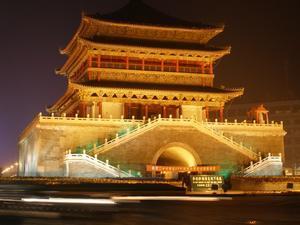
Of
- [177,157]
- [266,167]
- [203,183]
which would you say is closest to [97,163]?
[177,157]

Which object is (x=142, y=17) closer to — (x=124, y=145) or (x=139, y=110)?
(x=139, y=110)

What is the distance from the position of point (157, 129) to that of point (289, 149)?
50158 mm

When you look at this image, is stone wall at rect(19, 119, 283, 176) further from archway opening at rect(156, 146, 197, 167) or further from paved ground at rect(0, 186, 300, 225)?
paved ground at rect(0, 186, 300, 225)

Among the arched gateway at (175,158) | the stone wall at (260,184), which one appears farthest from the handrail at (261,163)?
the stone wall at (260,184)

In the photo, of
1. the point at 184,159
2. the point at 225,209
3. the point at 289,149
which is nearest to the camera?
the point at 225,209

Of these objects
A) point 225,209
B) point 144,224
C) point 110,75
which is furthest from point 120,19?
point 144,224

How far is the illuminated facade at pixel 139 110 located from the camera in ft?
119

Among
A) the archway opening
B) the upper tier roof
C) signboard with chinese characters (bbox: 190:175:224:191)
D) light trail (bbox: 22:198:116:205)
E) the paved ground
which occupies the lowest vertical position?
the paved ground

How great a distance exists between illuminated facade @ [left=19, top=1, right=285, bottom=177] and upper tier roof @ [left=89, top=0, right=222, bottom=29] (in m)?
0.11

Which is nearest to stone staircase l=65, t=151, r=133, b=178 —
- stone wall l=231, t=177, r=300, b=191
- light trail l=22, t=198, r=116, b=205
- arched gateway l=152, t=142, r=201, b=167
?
arched gateway l=152, t=142, r=201, b=167

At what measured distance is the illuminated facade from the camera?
3616 cm

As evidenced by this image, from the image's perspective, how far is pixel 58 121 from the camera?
3678 cm

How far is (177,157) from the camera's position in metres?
41.4

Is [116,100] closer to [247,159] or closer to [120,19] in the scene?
[120,19]
